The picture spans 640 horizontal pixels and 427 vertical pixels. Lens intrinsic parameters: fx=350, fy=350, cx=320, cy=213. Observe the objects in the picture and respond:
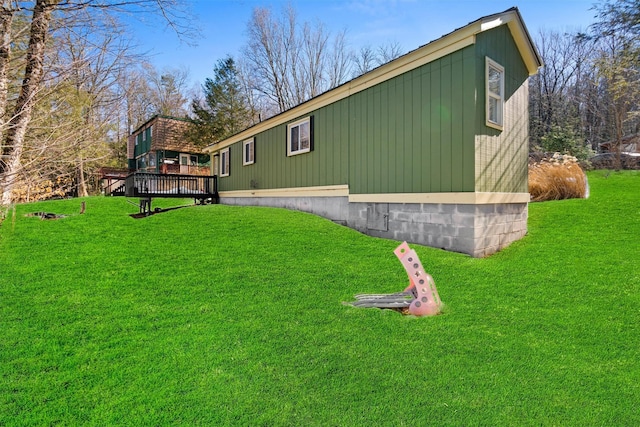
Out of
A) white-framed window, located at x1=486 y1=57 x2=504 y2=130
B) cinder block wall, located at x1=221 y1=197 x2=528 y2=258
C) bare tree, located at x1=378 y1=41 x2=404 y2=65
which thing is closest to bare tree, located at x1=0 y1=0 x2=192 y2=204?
cinder block wall, located at x1=221 y1=197 x2=528 y2=258

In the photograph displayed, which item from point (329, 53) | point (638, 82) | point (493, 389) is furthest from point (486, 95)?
point (329, 53)

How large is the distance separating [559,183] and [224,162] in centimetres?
1195

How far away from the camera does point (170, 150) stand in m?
24.0

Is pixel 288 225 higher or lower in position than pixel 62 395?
higher

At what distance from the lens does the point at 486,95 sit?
591 cm

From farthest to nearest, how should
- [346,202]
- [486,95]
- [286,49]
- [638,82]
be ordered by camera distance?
[286,49], [638,82], [346,202], [486,95]

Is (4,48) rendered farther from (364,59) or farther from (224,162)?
(364,59)

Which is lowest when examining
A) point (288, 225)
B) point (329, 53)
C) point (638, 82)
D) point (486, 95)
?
point (288, 225)

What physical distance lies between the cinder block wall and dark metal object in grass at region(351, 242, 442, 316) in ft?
8.14

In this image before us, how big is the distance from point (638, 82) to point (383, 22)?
26.7 ft

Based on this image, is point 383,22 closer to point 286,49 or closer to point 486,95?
point 486,95

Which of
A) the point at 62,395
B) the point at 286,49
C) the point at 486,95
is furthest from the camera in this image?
the point at 286,49

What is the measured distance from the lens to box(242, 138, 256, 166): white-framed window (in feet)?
40.5

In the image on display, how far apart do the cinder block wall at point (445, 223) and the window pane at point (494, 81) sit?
6.94 feet
